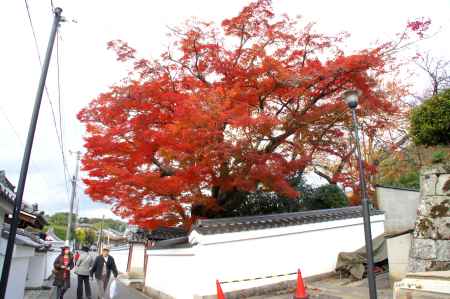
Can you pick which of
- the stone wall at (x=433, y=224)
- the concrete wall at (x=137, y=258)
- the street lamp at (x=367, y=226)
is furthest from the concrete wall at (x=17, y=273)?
the concrete wall at (x=137, y=258)

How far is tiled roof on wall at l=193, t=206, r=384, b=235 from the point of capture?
36.7 ft

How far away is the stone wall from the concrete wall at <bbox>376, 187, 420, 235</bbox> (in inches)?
232

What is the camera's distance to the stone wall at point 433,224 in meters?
8.06

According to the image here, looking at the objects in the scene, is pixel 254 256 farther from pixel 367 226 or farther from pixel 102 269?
pixel 367 226

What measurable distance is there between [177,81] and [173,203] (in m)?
5.15

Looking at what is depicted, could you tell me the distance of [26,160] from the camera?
7645mm

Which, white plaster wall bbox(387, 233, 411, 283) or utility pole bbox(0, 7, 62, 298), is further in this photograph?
white plaster wall bbox(387, 233, 411, 283)

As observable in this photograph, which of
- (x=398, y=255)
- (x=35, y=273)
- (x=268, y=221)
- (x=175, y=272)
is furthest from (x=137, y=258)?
(x=398, y=255)

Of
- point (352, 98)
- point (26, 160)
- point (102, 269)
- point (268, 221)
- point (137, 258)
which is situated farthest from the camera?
point (137, 258)

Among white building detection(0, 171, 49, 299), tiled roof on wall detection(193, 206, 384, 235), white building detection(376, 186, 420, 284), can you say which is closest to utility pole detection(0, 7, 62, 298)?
white building detection(0, 171, 49, 299)

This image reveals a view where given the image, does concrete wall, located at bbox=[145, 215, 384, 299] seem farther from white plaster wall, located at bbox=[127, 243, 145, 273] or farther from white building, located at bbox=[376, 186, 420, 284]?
white plaster wall, located at bbox=[127, 243, 145, 273]

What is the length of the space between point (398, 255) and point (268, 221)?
4.17 m

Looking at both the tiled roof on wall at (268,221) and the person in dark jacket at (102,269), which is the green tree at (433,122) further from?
the person in dark jacket at (102,269)

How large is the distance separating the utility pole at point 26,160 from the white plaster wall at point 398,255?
994cm
